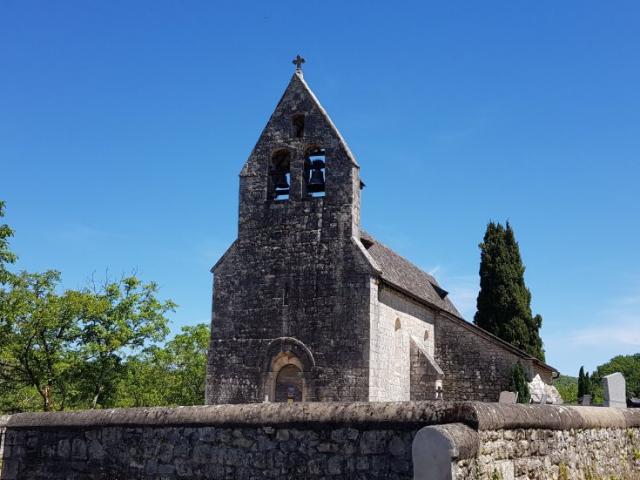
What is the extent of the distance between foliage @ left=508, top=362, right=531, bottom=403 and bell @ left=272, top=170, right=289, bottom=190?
1111 centimetres

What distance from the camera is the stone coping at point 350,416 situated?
645 cm

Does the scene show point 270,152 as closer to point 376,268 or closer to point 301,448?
point 376,268

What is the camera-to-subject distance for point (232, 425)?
25.0ft

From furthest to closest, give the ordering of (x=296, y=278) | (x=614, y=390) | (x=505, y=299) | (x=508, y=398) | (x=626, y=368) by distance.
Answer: (x=626, y=368)
(x=505, y=299)
(x=296, y=278)
(x=508, y=398)
(x=614, y=390)

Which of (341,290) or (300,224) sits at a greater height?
(300,224)

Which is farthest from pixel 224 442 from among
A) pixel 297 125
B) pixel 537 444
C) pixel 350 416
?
pixel 297 125

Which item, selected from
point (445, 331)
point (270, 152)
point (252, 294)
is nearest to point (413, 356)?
point (445, 331)

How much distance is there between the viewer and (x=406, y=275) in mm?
29156

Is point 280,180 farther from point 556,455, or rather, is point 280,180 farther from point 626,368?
point 626,368

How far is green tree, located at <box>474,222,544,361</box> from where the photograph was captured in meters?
37.0

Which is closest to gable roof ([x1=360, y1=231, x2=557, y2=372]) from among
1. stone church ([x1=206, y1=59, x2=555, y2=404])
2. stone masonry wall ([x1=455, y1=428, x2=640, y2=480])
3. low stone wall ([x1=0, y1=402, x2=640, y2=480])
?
stone church ([x1=206, y1=59, x2=555, y2=404])

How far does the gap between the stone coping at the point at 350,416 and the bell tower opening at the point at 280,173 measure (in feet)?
44.8

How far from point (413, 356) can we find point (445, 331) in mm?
3386

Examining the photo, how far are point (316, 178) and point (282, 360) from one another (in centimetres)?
618
